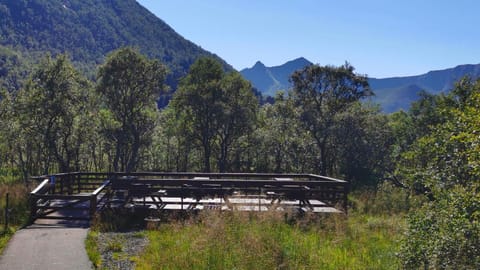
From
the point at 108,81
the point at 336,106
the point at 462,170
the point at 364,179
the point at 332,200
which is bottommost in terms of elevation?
the point at 364,179

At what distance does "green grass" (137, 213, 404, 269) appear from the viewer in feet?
25.1

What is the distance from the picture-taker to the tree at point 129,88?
31.3 meters

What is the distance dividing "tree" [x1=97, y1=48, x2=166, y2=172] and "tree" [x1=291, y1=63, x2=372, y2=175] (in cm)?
1195

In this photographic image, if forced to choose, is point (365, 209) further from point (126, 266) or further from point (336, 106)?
point (336, 106)

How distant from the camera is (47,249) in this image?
9086 mm

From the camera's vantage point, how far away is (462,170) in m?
8.89

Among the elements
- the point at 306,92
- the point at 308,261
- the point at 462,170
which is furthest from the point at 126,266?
the point at 306,92

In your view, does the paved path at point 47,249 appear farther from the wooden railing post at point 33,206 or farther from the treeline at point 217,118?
the treeline at point 217,118

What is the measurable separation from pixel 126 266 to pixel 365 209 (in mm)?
12570

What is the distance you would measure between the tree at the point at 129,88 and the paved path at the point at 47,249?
21274mm

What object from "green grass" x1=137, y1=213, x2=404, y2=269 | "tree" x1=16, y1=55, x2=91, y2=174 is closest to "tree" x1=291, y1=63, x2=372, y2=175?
"tree" x1=16, y1=55, x2=91, y2=174

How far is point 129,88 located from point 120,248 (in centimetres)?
2440

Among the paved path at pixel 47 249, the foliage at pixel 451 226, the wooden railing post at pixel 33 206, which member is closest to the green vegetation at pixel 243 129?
the wooden railing post at pixel 33 206

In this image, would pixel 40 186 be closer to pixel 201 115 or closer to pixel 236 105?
pixel 201 115
